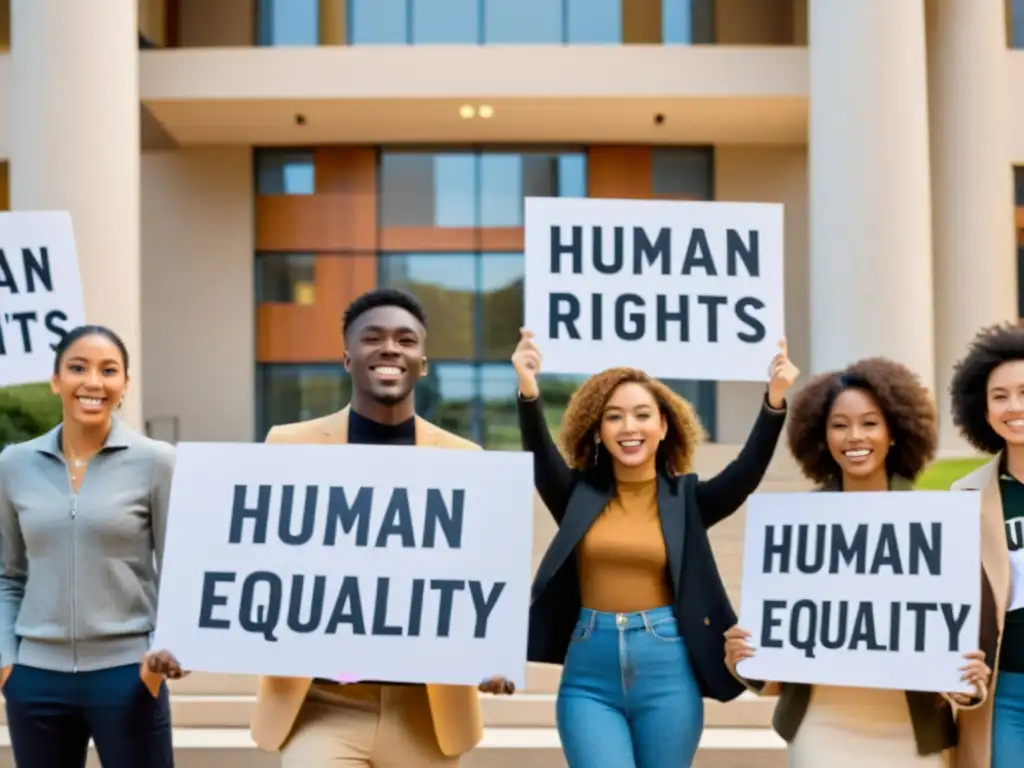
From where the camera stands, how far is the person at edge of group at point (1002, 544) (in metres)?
3.09

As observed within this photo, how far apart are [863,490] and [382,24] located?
1484 cm

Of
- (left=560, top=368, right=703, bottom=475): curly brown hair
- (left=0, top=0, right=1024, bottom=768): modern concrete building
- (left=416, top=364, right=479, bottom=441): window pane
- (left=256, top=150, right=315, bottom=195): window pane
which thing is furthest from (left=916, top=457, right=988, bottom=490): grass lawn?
(left=256, top=150, right=315, bottom=195): window pane

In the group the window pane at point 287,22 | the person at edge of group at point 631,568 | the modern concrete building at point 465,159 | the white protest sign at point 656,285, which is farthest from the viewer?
the window pane at point 287,22

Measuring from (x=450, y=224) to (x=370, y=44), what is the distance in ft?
9.38

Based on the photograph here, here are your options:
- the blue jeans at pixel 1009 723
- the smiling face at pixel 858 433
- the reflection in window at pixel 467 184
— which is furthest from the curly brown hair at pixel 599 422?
the reflection in window at pixel 467 184

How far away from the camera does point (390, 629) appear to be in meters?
3.13

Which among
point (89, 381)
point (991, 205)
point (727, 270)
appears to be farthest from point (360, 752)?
point (991, 205)

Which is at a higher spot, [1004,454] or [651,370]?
[651,370]

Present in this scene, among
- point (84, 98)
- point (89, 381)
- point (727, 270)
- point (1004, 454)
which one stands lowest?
point (1004, 454)

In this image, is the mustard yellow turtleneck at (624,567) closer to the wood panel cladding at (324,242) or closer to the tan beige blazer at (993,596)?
the tan beige blazer at (993,596)

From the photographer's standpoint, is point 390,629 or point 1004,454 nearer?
point 390,629

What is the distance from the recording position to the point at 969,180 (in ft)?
49.7

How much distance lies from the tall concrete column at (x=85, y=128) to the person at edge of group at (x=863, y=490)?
1157 cm

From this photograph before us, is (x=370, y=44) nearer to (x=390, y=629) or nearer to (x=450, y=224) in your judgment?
(x=450, y=224)
